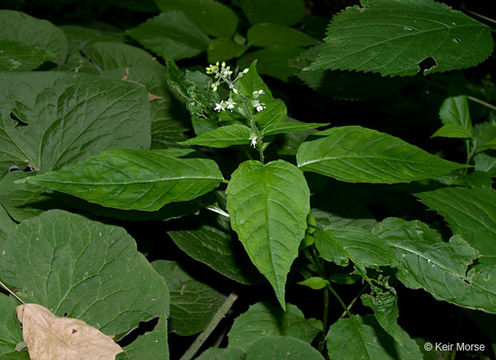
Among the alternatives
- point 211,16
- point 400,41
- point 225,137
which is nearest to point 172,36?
point 211,16

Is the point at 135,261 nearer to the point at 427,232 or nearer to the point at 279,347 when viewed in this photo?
the point at 279,347

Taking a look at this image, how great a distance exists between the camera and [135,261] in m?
1.51

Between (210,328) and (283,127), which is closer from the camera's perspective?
(283,127)

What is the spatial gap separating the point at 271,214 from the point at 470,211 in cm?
95

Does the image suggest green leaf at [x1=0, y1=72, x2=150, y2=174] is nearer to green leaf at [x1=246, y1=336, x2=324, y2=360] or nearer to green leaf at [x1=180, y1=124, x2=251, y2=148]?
green leaf at [x1=180, y1=124, x2=251, y2=148]

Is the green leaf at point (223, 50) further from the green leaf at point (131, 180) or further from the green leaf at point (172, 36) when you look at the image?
the green leaf at point (131, 180)

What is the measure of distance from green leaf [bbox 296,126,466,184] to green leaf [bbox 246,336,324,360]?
560 mm

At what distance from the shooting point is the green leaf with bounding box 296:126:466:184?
1390 mm

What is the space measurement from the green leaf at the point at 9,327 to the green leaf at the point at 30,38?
4.44 ft

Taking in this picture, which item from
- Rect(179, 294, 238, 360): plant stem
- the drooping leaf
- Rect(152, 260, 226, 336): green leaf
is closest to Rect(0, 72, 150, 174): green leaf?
Rect(152, 260, 226, 336): green leaf

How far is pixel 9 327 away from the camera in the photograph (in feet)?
4.51

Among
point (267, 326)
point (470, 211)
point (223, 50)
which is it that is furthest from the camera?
point (223, 50)

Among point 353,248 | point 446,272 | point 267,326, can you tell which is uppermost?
point 353,248

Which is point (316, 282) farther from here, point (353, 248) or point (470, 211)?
point (470, 211)
